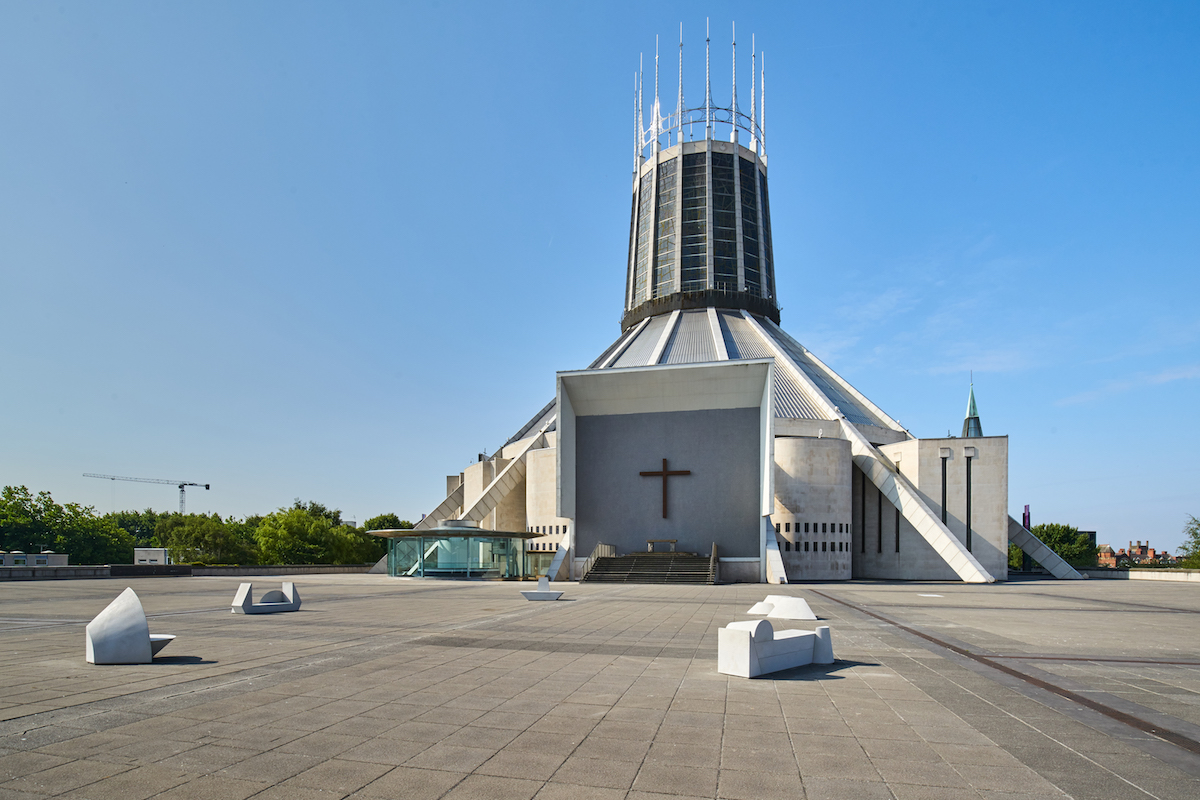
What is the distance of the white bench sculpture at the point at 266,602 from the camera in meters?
15.5

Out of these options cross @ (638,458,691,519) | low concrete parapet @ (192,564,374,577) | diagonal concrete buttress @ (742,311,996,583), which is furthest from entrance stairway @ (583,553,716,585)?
low concrete parapet @ (192,564,374,577)

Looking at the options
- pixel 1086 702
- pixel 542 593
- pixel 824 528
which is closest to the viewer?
pixel 1086 702

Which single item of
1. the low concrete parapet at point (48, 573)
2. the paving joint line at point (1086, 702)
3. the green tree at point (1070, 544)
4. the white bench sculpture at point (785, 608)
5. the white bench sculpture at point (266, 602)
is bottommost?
the green tree at point (1070, 544)

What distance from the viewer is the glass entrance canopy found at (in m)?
34.6

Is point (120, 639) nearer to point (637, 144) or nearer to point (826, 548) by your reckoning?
point (826, 548)

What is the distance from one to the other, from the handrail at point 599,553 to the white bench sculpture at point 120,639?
25.6 metres

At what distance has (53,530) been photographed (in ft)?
192

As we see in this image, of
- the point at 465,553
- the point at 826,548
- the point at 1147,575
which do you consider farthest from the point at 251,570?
the point at 1147,575

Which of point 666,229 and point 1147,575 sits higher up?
point 666,229

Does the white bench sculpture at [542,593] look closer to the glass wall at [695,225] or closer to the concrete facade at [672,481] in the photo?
the concrete facade at [672,481]

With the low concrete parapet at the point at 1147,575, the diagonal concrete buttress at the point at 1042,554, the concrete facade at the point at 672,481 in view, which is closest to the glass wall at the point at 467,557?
the concrete facade at the point at 672,481

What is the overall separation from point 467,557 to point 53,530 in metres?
43.9

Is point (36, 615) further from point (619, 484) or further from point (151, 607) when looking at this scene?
point (619, 484)

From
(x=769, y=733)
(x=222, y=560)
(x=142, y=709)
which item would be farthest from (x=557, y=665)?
(x=222, y=560)
